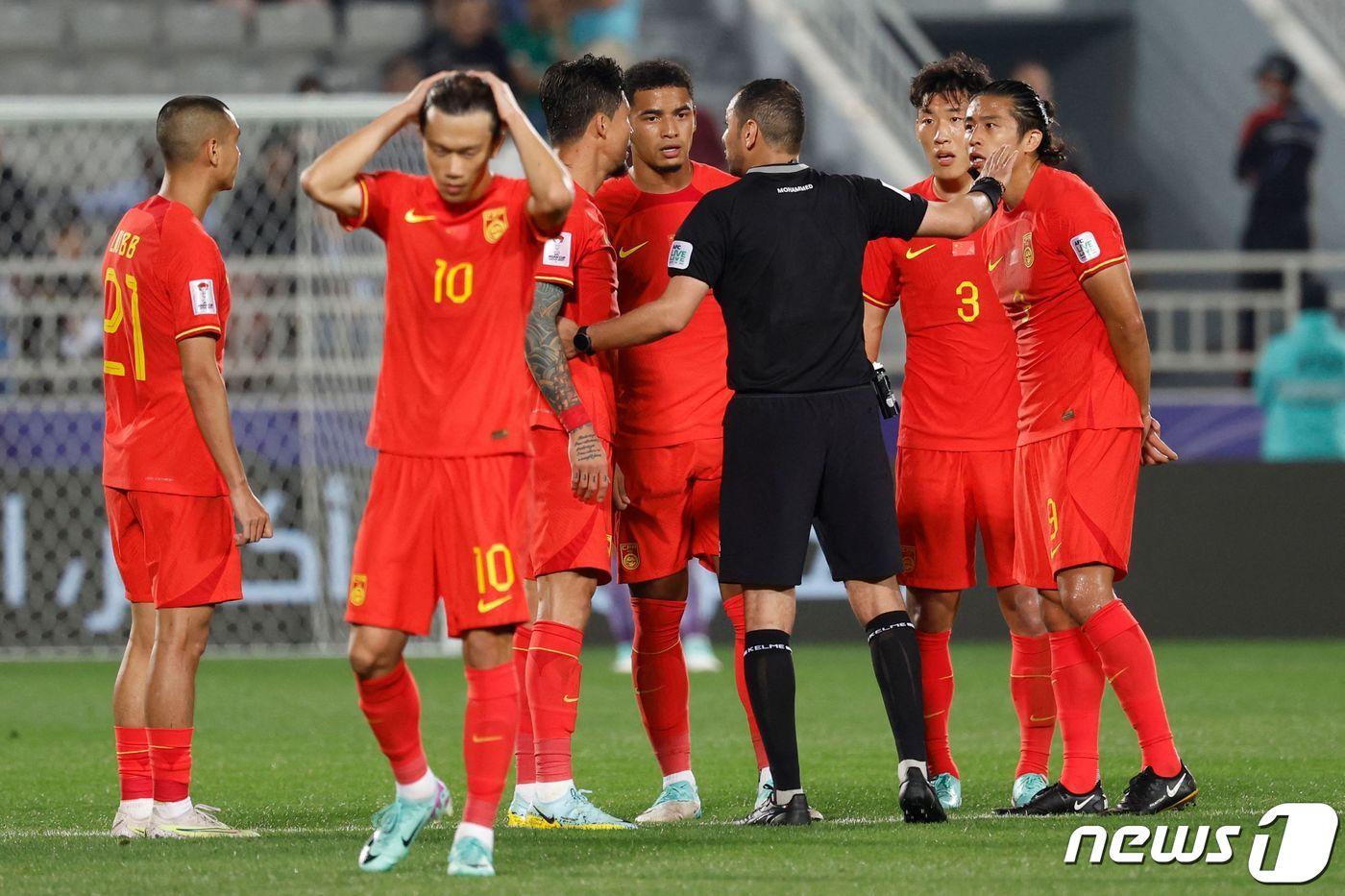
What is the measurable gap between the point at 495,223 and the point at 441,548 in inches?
33.8

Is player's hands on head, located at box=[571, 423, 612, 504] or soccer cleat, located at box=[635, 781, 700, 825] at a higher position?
player's hands on head, located at box=[571, 423, 612, 504]

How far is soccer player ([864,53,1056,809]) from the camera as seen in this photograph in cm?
672

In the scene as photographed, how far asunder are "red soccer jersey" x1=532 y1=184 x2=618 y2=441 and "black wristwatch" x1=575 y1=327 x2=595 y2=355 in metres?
0.11

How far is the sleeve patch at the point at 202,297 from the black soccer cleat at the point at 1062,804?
2.85 meters

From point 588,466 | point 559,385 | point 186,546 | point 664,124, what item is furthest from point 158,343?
point 664,124

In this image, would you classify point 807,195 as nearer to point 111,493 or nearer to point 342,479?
point 111,493

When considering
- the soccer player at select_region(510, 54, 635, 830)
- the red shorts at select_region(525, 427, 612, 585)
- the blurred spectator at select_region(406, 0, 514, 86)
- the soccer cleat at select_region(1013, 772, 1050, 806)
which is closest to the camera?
the soccer player at select_region(510, 54, 635, 830)

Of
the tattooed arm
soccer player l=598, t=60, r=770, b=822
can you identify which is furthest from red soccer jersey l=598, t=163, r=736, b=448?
the tattooed arm

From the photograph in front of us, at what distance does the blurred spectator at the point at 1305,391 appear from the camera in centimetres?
1323

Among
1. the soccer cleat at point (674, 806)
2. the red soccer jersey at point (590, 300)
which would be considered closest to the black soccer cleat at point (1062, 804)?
the soccer cleat at point (674, 806)

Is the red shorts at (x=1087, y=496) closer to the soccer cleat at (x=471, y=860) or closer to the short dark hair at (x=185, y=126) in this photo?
the soccer cleat at (x=471, y=860)

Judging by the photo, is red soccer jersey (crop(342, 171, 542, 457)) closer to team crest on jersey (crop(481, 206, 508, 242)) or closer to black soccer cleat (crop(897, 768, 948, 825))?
team crest on jersey (crop(481, 206, 508, 242))

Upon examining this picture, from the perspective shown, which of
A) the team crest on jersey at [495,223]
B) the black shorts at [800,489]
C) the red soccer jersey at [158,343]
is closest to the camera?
the team crest on jersey at [495,223]

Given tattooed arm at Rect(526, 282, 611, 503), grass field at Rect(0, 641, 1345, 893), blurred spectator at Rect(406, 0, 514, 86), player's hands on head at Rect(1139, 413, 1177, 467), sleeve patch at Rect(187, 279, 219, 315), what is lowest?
grass field at Rect(0, 641, 1345, 893)
